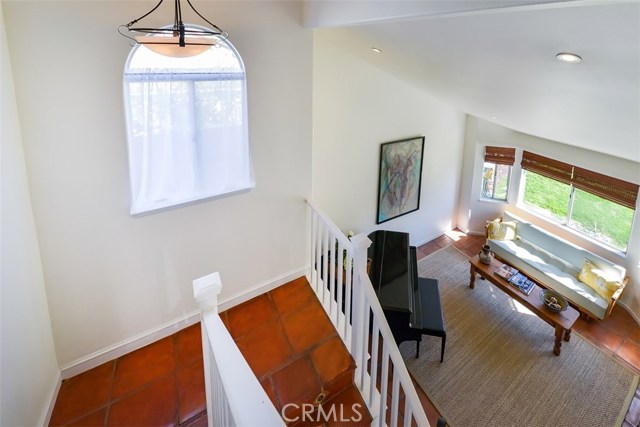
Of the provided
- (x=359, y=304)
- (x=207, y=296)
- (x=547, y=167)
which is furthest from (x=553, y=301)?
(x=207, y=296)

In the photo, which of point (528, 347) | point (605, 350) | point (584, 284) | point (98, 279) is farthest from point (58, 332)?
point (584, 284)

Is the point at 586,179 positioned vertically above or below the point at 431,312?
above

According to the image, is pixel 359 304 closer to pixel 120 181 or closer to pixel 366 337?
pixel 366 337

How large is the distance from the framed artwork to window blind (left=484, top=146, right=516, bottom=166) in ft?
5.13

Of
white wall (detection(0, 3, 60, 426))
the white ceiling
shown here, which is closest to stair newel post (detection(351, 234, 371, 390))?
the white ceiling

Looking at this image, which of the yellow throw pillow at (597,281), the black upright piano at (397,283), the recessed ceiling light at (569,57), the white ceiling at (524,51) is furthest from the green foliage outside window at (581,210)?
the recessed ceiling light at (569,57)

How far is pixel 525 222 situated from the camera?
6.35 meters

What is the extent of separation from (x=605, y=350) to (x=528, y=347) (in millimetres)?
966

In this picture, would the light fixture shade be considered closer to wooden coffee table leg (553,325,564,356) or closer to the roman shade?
wooden coffee table leg (553,325,564,356)

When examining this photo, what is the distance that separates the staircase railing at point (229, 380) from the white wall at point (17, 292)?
998mm

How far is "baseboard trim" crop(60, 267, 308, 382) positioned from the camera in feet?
8.68

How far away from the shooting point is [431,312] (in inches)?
169

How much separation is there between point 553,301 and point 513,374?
1.12m

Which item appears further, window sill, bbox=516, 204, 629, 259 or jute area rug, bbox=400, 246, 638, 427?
window sill, bbox=516, 204, 629, 259
